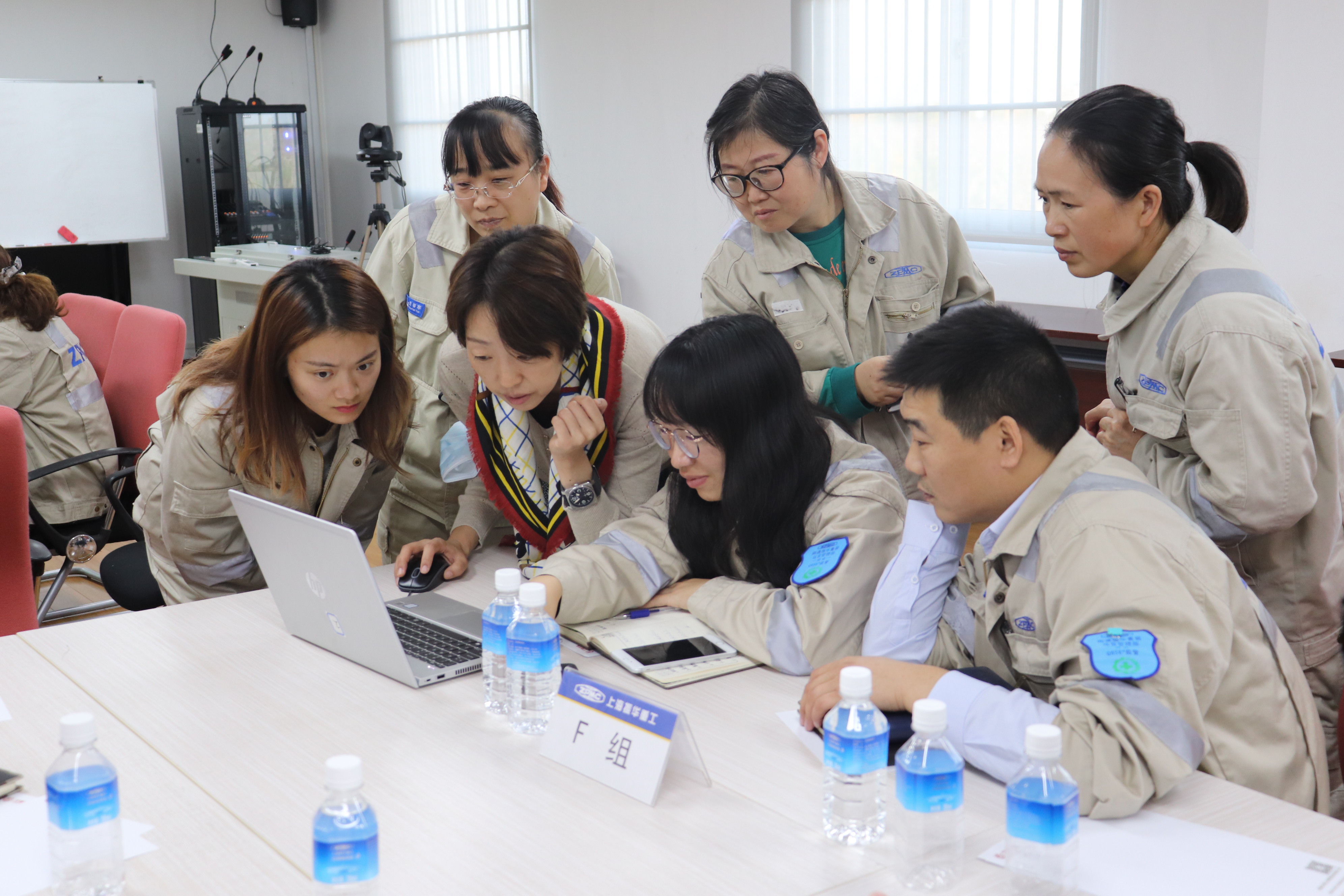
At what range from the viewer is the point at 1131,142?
5.27 ft

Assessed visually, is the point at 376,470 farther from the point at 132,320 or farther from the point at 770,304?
the point at 132,320

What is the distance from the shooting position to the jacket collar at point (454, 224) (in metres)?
2.52

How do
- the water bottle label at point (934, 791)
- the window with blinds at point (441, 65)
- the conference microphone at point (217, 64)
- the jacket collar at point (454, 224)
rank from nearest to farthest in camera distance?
the water bottle label at point (934, 791) → the jacket collar at point (454, 224) → the window with blinds at point (441, 65) → the conference microphone at point (217, 64)

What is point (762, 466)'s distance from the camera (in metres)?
1.68

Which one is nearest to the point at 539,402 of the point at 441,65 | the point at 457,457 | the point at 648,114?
the point at 457,457

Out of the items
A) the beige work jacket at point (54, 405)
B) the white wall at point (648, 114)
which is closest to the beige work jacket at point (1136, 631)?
the beige work jacket at point (54, 405)

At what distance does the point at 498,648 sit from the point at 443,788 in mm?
242

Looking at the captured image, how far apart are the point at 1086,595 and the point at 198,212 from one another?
6.78 m

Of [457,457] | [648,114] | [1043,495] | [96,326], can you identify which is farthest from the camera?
[648,114]

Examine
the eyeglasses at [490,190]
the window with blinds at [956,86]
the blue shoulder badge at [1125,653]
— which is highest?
the window with blinds at [956,86]

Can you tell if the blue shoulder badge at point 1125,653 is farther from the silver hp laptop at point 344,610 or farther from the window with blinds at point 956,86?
the window with blinds at point 956,86

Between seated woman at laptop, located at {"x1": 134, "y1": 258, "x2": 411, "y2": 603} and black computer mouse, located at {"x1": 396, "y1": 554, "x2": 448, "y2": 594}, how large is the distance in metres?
0.24

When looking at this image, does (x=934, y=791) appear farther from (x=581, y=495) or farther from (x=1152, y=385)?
(x=581, y=495)

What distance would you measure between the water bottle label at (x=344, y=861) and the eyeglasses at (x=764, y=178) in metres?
1.35
